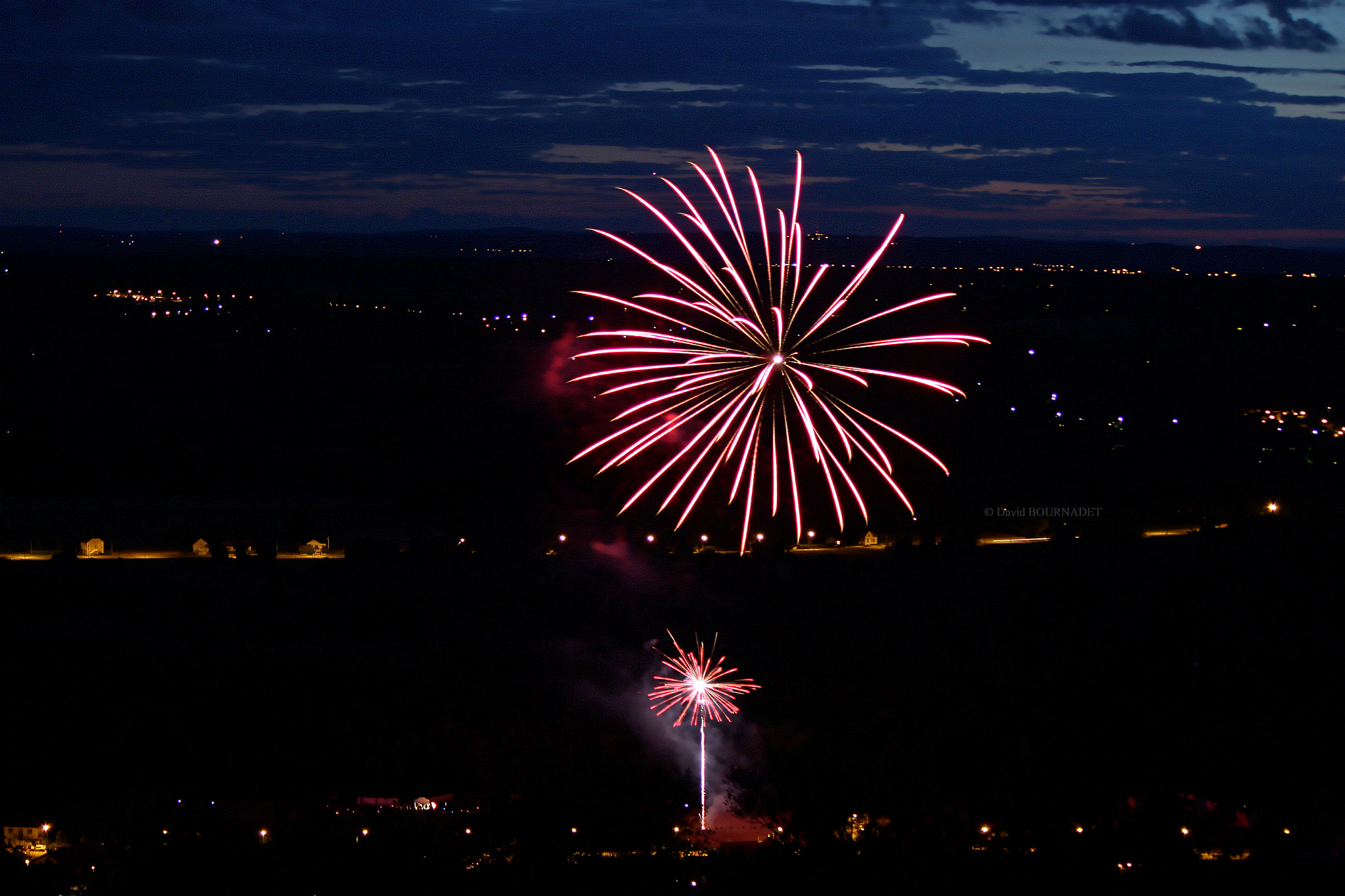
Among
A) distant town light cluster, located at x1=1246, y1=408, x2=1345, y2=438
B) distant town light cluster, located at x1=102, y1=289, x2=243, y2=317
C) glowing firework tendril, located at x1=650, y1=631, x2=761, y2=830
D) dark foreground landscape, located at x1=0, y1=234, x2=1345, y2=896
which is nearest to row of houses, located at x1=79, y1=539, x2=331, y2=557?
dark foreground landscape, located at x1=0, y1=234, x2=1345, y2=896

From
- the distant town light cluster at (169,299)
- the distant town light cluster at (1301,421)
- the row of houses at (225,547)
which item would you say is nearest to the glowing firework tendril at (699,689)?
Result: the row of houses at (225,547)

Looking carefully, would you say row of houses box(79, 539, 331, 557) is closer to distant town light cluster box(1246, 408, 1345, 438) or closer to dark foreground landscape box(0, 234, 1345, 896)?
dark foreground landscape box(0, 234, 1345, 896)

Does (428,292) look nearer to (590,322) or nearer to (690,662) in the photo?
(590,322)

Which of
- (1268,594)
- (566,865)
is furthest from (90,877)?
(1268,594)

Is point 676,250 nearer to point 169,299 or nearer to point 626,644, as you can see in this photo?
point 169,299

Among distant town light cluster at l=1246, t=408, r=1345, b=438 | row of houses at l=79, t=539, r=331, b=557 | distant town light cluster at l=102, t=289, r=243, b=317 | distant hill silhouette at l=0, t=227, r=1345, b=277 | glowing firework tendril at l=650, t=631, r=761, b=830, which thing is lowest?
glowing firework tendril at l=650, t=631, r=761, b=830

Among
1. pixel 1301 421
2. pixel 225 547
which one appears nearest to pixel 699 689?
pixel 225 547

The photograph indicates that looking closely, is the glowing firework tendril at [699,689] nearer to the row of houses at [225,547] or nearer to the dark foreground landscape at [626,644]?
the dark foreground landscape at [626,644]

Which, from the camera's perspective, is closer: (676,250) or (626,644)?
(626,644)
